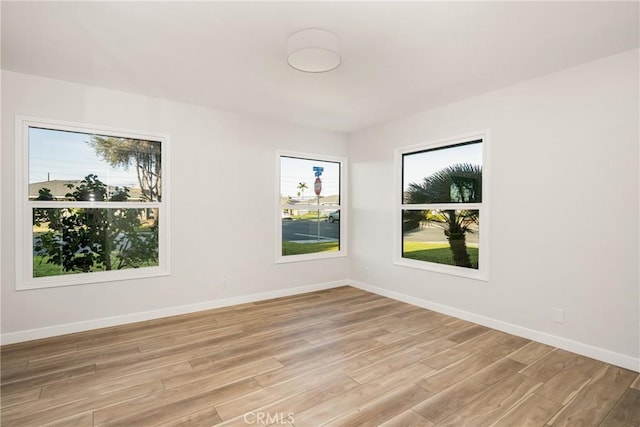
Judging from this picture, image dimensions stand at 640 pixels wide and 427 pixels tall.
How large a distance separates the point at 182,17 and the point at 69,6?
710 millimetres

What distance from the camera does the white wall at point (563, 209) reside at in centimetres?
267

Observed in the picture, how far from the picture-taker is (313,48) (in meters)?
2.41

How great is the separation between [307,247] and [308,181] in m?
1.07

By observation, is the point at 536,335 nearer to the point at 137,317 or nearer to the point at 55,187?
the point at 137,317

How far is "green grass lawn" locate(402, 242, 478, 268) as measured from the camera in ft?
12.7

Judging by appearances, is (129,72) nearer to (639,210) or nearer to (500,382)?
(500,382)

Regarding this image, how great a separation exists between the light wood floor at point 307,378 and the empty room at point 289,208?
0.07ft

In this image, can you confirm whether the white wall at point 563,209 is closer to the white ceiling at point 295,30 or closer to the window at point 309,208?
the white ceiling at point 295,30

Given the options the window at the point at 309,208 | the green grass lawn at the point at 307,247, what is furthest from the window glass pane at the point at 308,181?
the green grass lawn at the point at 307,247

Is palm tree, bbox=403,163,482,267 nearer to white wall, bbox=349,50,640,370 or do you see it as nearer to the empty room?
the empty room

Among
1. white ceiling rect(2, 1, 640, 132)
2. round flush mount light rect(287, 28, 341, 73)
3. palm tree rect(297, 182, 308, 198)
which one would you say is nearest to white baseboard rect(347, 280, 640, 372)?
palm tree rect(297, 182, 308, 198)

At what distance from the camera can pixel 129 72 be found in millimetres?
3092

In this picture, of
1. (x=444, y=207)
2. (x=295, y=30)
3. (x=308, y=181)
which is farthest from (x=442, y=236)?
(x=295, y=30)

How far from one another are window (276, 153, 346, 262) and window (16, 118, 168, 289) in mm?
1681
